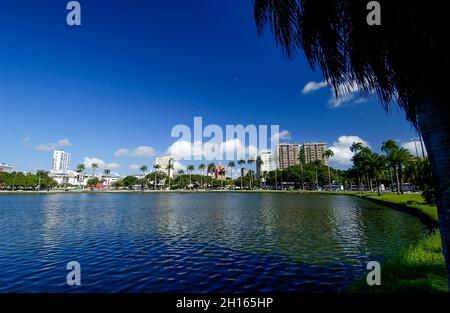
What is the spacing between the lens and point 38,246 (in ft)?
70.7

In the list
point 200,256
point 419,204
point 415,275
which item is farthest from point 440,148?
point 419,204

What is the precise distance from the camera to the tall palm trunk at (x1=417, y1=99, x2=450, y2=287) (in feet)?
11.4

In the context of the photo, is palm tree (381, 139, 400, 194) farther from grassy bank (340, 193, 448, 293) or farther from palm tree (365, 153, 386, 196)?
grassy bank (340, 193, 448, 293)

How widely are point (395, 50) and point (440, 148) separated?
4.81 feet

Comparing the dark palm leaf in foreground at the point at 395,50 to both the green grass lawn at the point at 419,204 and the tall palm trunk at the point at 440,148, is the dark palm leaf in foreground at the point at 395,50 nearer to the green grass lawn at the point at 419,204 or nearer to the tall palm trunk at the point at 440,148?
the tall palm trunk at the point at 440,148

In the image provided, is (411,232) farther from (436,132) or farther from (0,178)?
(0,178)

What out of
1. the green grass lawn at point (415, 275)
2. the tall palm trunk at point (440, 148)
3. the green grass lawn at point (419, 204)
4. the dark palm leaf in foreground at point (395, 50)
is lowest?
the green grass lawn at point (415, 275)

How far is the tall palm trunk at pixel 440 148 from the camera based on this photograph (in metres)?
3.47

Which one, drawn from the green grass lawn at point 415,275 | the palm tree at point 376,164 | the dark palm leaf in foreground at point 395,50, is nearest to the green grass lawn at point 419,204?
the green grass lawn at point 415,275

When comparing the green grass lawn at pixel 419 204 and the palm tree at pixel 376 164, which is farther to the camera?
the palm tree at pixel 376 164

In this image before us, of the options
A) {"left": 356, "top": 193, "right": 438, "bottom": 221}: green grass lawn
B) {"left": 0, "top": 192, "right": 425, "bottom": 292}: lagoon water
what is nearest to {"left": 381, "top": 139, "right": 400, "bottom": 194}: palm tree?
{"left": 356, "top": 193, "right": 438, "bottom": 221}: green grass lawn

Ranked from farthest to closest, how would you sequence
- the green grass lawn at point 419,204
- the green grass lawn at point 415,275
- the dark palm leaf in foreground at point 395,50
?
the green grass lawn at point 419,204 → the green grass lawn at point 415,275 → the dark palm leaf in foreground at point 395,50

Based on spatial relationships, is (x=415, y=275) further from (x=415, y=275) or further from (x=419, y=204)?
(x=419, y=204)

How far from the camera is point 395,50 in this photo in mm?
3836
